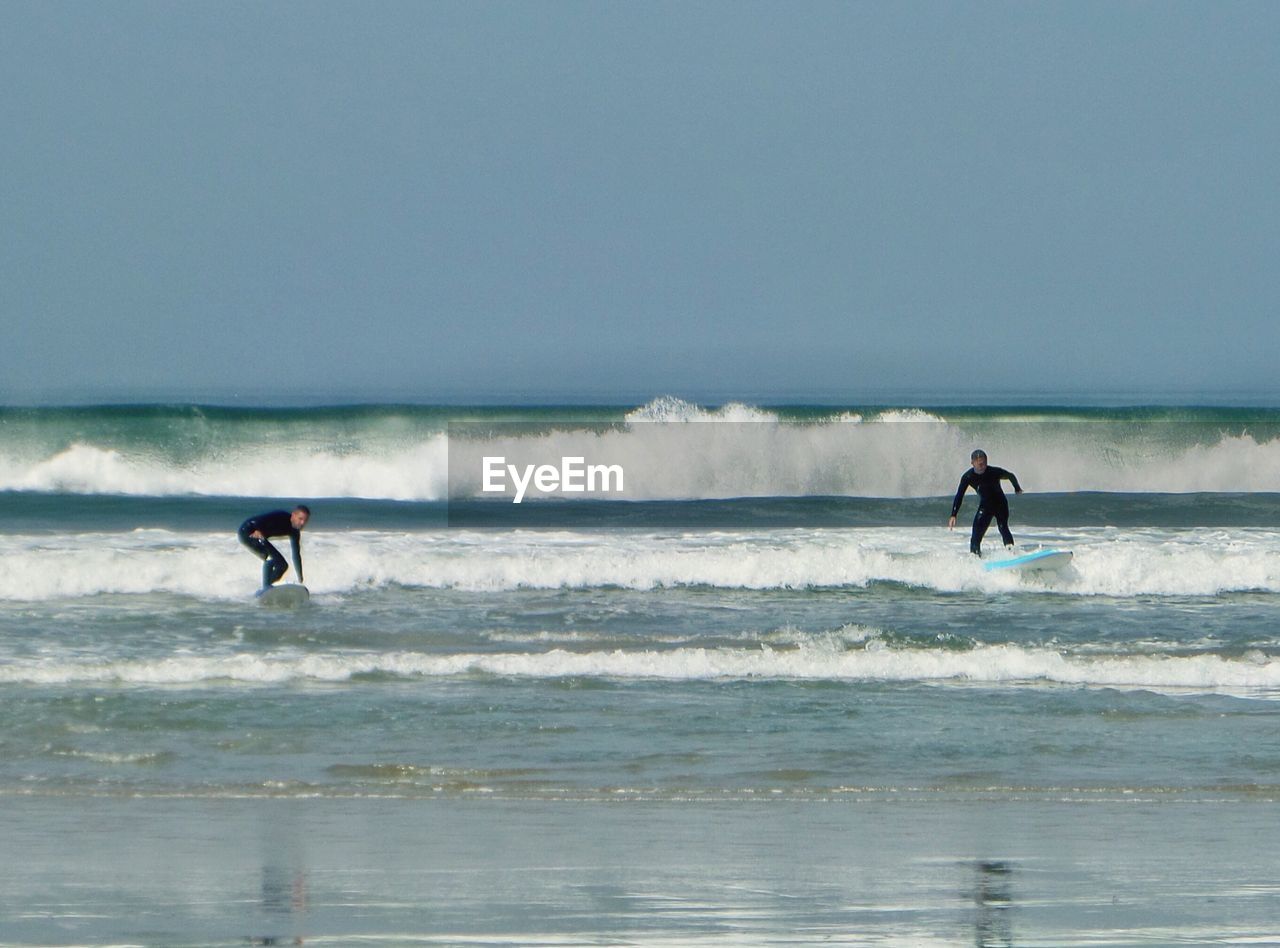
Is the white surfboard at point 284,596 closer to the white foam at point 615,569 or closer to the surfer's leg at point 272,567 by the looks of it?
the surfer's leg at point 272,567

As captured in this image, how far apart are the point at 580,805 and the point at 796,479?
29201 mm

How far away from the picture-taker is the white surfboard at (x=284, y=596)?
15844 mm

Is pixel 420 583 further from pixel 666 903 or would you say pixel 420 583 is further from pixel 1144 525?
pixel 1144 525

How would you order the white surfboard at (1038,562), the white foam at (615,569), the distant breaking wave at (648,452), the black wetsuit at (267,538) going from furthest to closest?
the distant breaking wave at (648,452), the white surfboard at (1038,562), the white foam at (615,569), the black wetsuit at (267,538)

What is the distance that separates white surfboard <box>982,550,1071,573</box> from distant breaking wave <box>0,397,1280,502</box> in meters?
17.4

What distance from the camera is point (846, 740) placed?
379 inches

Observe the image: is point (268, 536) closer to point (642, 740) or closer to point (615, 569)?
point (615, 569)

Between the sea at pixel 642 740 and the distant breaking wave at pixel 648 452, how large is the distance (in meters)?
10.7

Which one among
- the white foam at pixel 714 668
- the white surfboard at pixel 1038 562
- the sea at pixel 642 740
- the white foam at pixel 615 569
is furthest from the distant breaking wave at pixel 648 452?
the white foam at pixel 714 668

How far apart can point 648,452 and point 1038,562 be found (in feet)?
66.1

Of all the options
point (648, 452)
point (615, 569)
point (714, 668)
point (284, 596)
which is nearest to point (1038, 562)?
point (615, 569)

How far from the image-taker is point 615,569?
1867 centimetres

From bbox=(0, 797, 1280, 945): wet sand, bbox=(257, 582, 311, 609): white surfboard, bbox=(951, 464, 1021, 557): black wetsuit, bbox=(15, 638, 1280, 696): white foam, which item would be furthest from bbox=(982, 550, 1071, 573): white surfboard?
bbox=(0, 797, 1280, 945): wet sand

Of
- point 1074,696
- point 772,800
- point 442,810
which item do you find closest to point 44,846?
point 442,810
